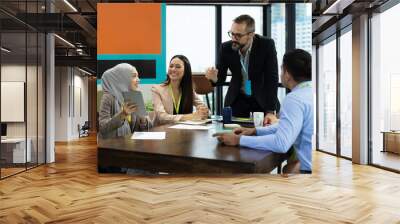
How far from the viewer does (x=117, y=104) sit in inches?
184

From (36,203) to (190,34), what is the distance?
96.1 inches

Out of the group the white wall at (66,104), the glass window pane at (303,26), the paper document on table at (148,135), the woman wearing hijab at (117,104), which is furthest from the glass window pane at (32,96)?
the white wall at (66,104)

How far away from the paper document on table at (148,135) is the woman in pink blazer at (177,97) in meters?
0.29

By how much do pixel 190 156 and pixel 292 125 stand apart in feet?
4.10

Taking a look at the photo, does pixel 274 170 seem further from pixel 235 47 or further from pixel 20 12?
pixel 20 12

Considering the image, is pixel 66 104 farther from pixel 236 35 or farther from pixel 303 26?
pixel 303 26

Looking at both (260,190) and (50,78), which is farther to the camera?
(50,78)

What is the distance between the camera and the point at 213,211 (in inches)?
144

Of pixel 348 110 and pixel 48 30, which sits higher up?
pixel 48 30

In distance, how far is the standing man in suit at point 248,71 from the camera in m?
4.38

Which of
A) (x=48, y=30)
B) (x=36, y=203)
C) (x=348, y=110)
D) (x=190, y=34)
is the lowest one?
(x=36, y=203)

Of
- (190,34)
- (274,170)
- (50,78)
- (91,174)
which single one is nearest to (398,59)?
(274,170)

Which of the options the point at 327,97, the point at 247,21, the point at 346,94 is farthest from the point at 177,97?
the point at 327,97

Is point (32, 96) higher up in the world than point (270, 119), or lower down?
higher up
